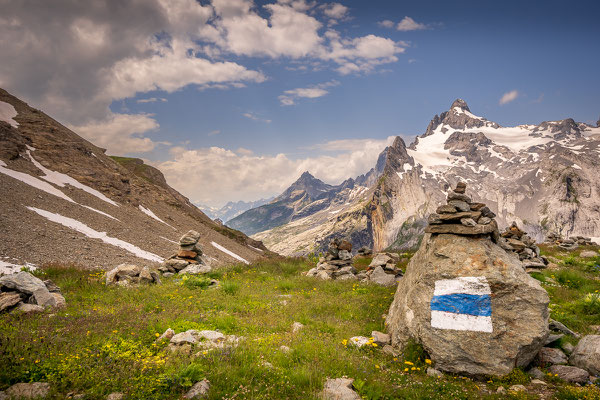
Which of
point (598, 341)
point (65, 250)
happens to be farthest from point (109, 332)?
point (65, 250)

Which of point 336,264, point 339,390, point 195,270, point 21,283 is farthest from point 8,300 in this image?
point 336,264

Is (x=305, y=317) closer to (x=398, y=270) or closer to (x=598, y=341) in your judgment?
(x=598, y=341)

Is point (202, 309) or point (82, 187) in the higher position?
point (82, 187)

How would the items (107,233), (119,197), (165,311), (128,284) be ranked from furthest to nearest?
(119,197) → (107,233) → (128,284) → (165,311)

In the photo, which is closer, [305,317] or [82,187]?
[305,317]

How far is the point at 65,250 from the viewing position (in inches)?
955

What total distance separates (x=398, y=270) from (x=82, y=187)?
50133mm

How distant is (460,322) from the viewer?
312 inches

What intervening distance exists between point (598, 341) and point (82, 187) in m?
58.0

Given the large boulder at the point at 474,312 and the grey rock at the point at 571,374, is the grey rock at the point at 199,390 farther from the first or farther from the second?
the grey rock at the point at 571,374

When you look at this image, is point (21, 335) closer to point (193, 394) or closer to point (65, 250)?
point (193, 394)

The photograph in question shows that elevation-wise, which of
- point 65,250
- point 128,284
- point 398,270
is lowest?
point 65,250

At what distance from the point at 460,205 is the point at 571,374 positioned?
5706 mm

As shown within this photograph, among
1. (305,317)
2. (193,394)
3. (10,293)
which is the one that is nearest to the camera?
(193,394)
